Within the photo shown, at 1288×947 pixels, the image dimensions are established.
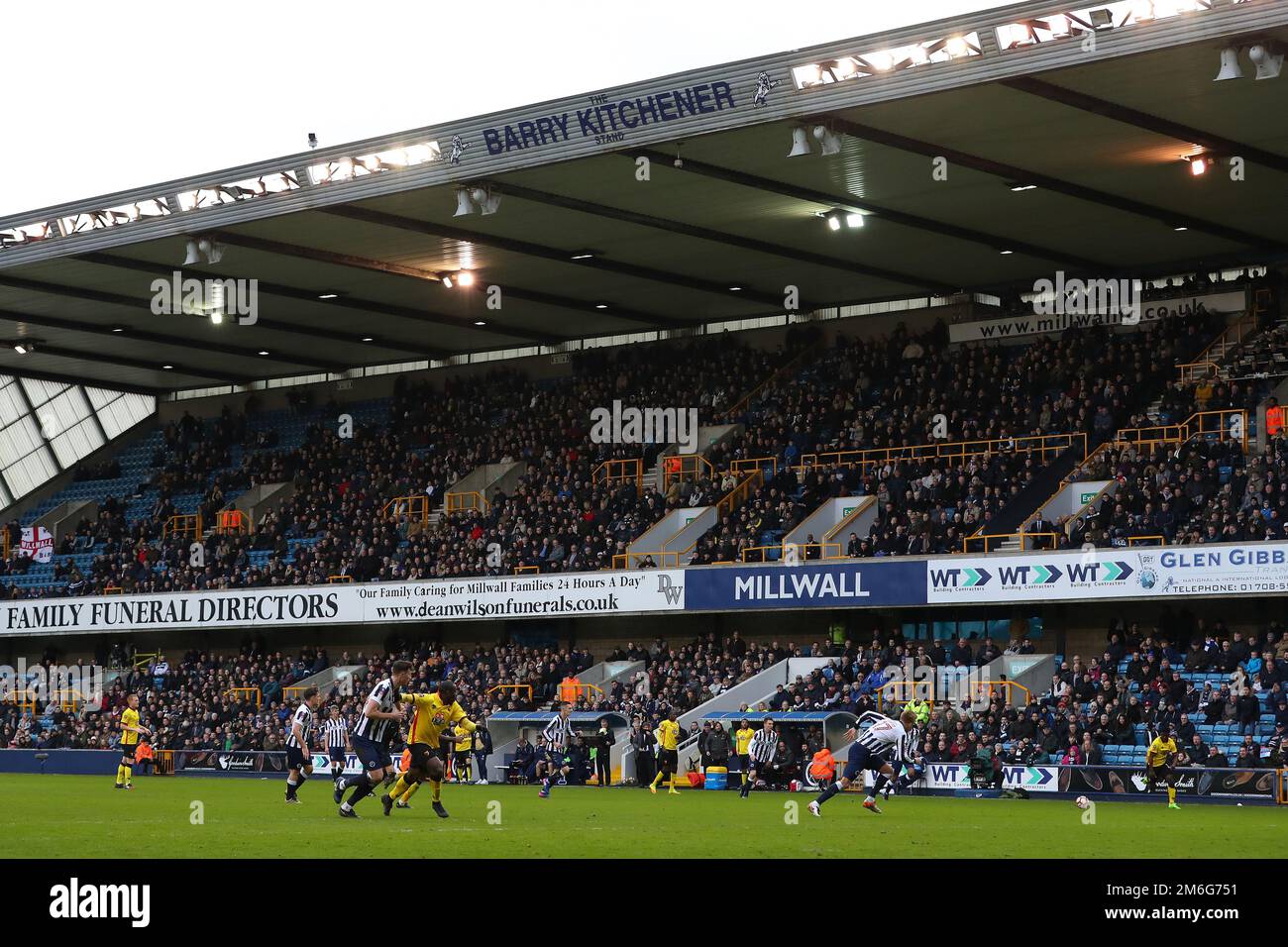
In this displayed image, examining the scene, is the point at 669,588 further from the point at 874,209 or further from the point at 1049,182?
the point at 1049,182

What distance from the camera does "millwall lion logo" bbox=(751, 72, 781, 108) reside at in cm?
3095

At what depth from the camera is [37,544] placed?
5800 centimetres

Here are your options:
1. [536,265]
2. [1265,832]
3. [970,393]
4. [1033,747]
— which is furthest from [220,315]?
[1265,832]

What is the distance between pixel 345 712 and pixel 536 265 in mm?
11913

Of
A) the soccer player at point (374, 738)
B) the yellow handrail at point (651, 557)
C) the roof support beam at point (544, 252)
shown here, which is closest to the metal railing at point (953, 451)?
the yellow handrail at point (651, 557)

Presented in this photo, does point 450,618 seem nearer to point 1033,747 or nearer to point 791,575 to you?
point 791,575

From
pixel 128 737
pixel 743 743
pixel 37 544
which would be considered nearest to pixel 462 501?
pixel 37 544

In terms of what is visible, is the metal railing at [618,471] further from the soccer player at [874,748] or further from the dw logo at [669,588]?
the soccer player at [874,748]

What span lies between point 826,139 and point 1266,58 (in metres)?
7.71

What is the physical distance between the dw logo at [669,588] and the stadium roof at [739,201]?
7821 mm

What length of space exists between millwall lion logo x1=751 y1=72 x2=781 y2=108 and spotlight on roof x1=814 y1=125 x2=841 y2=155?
1.19m

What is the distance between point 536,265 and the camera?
44.3 m

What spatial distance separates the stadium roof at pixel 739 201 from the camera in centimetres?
2972
